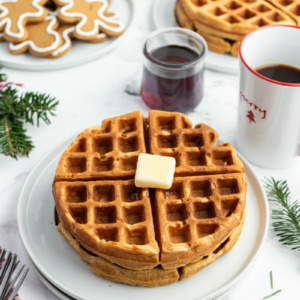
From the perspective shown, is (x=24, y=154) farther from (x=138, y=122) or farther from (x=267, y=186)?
(x=267, y=186)

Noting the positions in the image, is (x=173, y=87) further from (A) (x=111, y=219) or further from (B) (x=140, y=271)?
(B) (x=140, y=271)

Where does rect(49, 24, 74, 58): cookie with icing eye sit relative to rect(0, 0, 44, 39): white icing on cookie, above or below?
below

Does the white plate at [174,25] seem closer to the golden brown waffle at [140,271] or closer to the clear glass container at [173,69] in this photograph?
the clear glass container at [173,69]

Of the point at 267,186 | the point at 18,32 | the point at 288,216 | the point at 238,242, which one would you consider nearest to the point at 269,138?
the point at 267,186

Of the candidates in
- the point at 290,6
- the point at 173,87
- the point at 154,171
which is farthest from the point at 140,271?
the point at 290,6

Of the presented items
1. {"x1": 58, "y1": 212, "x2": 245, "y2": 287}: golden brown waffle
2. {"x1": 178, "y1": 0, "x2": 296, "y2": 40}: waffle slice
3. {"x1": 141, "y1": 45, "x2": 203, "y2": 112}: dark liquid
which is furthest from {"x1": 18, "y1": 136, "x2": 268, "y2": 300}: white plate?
{"x1": 178, "y1": 0, "x2": 296, "y2": 40}: waffle slice

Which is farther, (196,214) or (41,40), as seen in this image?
(41,40)

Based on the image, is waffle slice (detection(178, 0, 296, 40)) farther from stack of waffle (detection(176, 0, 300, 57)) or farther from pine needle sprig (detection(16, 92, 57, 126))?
pine needle sprig (detection(16, 92, 57, 126))
